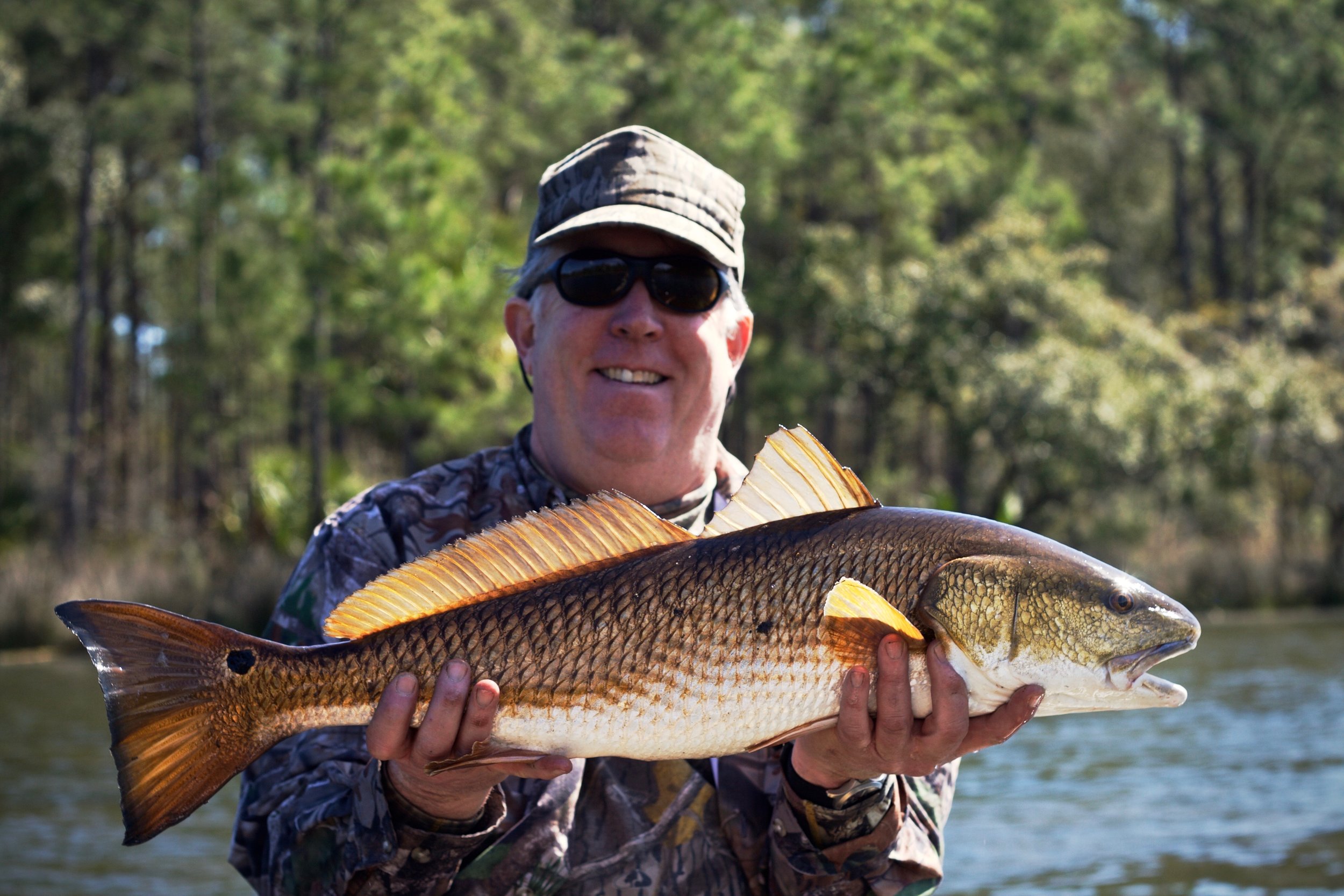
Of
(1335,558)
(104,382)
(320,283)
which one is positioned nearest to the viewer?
(320,283)

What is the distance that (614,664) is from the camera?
2.52m

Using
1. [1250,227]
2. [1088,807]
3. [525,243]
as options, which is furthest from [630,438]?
[1250,227]

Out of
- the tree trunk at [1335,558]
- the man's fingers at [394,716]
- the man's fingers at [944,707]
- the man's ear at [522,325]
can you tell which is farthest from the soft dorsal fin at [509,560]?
the tree trunk at [1335,558]

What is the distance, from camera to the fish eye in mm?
2488

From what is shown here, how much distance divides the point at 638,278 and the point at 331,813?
1.35 m

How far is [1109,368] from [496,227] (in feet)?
40.8

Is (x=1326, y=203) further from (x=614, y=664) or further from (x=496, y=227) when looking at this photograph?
(x=614, y=664)

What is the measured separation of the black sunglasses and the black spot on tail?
1.16m

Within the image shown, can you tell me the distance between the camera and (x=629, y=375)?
325 centimetres

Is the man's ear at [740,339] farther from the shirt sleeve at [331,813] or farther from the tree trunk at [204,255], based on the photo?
the tree trunk at [204,255]

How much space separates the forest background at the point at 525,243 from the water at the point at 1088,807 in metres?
6.82

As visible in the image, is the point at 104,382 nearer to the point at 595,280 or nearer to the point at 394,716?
the point at 595,280

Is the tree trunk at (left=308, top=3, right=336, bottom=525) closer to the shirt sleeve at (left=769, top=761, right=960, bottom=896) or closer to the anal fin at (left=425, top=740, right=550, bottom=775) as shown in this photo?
the shirt sleeve at (left=769, top=761, right=960, bottom=896)

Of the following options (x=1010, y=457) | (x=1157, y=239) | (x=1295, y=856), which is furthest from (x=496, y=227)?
(x=1157, y=239)
